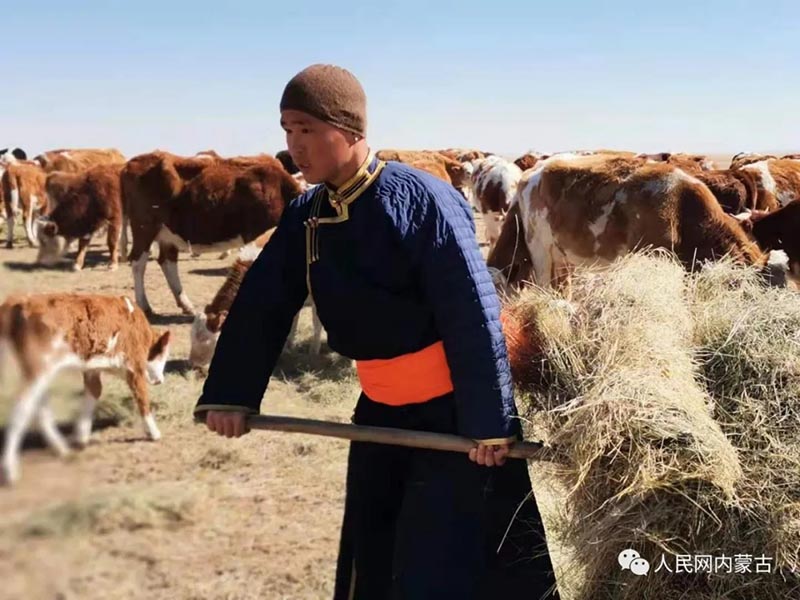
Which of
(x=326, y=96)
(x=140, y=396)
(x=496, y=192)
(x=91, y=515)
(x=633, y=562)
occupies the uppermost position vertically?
(x=326, y=96)

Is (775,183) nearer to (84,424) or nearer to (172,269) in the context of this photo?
(172,269)

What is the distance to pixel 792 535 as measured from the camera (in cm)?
202

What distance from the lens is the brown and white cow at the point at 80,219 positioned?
3.90ft

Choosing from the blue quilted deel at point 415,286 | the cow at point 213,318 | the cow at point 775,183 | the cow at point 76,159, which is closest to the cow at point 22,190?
the cow at point 76,159

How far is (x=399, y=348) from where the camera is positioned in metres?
2.32

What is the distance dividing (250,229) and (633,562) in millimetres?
8383

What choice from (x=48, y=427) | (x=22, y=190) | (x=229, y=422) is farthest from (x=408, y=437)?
(x=22, y=190)

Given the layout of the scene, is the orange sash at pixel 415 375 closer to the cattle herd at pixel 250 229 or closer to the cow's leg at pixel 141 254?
the cattle herd at pixel 250 229

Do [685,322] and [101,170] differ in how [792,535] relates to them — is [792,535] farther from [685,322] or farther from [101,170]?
[101,170]

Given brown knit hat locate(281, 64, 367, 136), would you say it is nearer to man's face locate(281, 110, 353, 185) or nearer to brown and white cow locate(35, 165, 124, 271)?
man's face locate(281, 110, 353, 185)

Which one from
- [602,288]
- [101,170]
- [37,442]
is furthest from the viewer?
[101,170]

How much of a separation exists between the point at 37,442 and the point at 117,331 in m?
3.60

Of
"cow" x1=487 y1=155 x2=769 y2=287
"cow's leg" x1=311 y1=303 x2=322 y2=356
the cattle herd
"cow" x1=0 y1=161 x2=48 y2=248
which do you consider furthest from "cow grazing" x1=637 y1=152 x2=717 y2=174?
"cow" x1=0 y1=161 x2=48 y2=248

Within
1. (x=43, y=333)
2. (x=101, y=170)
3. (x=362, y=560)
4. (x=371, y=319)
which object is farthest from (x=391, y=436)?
(x=101, y=170)
